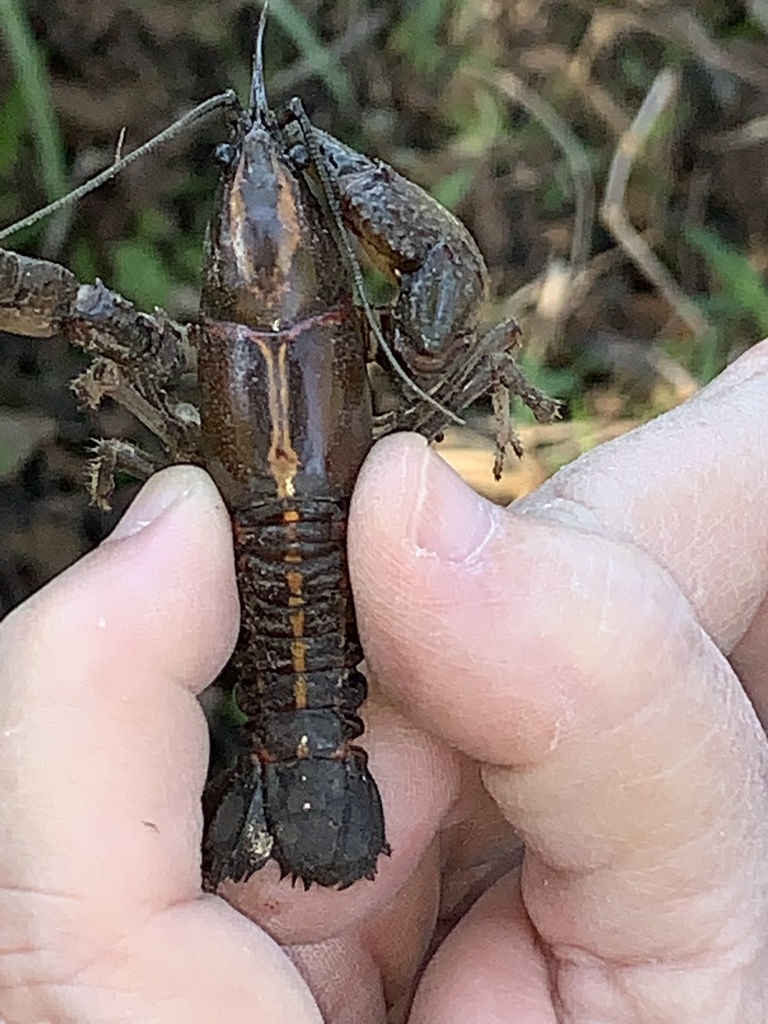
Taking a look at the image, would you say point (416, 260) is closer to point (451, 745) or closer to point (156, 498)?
point (156, 498)

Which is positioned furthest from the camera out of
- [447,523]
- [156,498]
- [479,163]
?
[479,163]

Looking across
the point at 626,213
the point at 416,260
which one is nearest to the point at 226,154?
the point at 416,260

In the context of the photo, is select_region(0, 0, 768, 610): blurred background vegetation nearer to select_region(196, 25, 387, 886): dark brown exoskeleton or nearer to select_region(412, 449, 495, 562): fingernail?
select_region(196, 25, 387, 886): dark brown exoskeleton

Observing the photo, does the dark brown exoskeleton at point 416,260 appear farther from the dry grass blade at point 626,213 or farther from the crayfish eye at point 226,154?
the dry grass blade at point 626,213

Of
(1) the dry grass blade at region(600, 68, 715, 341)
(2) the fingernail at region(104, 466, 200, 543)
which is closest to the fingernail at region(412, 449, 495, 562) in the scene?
(2) the fingernail at region(104, 466, 200, 543)

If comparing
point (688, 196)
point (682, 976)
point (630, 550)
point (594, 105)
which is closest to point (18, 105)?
point (594, 105)

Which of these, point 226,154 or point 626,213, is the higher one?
point 226,154

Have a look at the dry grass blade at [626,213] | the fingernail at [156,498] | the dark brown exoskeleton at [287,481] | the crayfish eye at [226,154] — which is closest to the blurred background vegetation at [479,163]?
the dry grass blade at [626,213]
